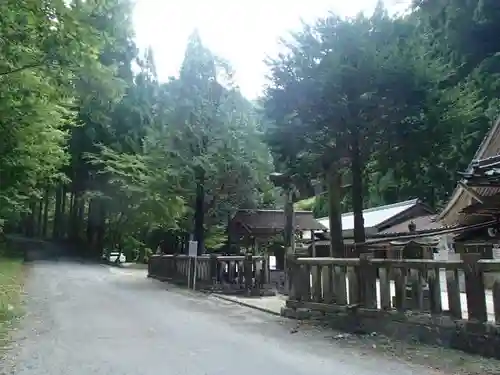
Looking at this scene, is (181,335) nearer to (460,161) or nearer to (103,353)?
(103,353)

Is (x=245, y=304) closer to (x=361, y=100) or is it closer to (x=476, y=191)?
(x=361, y=100)

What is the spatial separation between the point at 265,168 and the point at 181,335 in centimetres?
1151

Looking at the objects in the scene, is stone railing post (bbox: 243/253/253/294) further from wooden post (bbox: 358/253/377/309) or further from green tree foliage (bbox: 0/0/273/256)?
wooden post (bbox: 358/253/377/309)

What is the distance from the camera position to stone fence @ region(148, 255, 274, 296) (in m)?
15.2

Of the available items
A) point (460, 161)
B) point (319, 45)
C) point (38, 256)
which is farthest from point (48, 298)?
point (38, 256)

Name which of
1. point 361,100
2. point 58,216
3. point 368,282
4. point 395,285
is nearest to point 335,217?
point 361,100

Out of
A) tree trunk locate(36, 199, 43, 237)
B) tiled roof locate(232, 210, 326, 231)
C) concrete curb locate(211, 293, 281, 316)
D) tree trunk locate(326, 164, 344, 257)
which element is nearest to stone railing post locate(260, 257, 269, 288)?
concrete curb locate(211, 293, 281, 316)

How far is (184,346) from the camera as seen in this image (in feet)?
22.5

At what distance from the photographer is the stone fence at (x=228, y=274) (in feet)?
49.7

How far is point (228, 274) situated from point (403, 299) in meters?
9.43

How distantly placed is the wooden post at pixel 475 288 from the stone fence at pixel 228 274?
901 cm

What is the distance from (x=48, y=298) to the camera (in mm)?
13008

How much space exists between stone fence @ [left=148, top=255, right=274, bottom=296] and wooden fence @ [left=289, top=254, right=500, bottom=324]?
17.9 ft

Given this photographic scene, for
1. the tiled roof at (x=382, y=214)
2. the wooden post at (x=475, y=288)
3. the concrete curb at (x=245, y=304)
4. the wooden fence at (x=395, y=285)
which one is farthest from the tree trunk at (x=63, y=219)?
the wooden post at (x=475, y=288)
